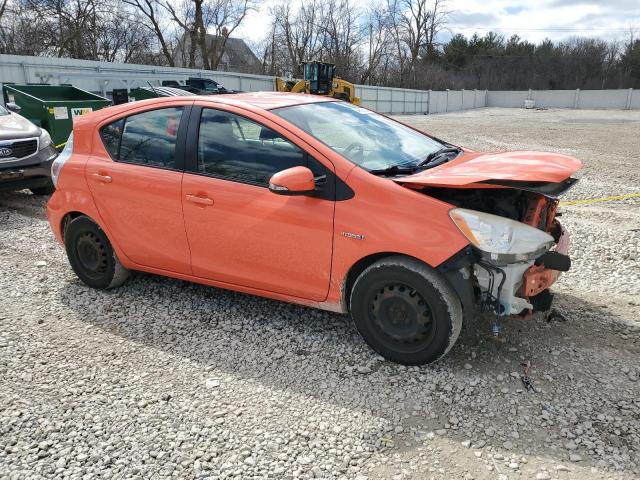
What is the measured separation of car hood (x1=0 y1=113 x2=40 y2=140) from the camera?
7.54 meters

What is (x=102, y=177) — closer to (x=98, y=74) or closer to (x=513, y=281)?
(x=513, y=281)

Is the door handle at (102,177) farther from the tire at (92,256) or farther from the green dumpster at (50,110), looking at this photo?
the green dumpster at (50,110)

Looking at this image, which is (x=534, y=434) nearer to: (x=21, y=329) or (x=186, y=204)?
(x=186, y=204)

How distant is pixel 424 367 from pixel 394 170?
1273 mm

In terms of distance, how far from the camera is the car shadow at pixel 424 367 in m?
2.78

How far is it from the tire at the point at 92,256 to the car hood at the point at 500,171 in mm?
2597

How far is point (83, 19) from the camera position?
106 ft

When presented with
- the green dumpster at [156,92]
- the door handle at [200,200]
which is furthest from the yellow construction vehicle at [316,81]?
the door handle at [200,200]

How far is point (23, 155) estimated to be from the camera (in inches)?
300

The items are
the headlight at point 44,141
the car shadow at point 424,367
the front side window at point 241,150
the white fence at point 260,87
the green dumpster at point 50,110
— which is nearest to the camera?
the car shadow at point 424,367

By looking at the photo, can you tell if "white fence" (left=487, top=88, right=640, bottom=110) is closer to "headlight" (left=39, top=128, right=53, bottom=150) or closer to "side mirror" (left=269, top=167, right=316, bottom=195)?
"headlight" (left=39, top=128, right=53, bottom=150)

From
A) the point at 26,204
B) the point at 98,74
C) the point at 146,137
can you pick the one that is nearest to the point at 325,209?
the point at 146,137

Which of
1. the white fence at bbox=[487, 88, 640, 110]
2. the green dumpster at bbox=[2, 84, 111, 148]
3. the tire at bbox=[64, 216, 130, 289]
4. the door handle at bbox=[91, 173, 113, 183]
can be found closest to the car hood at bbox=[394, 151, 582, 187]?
the door handle at bbox=[91, 173, 113, 183]

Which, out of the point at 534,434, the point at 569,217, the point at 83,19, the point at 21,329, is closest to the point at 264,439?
the point at 534,434
